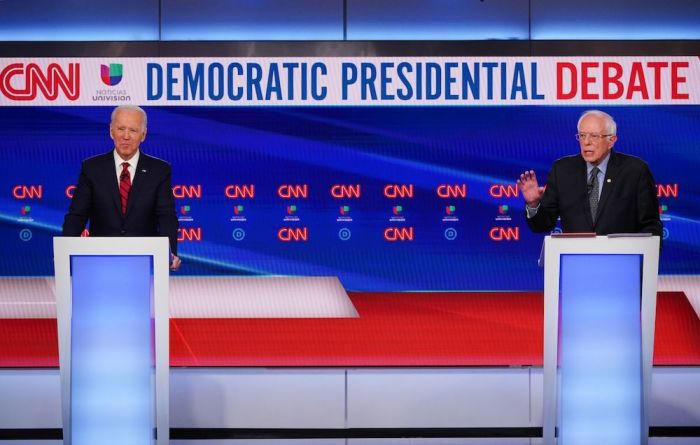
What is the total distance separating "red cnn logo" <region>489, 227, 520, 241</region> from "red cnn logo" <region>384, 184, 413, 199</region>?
0.56m

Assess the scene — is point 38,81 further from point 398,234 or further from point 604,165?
point 604,165

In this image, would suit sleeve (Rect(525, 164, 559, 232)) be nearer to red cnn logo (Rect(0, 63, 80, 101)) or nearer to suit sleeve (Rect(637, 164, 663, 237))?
suit sleeve (Rect(637, 164, 663, 237))

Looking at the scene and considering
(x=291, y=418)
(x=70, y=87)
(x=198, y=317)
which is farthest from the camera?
(x=70, y=87)

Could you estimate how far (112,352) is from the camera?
2.58 meters

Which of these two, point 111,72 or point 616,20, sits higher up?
point 616,20

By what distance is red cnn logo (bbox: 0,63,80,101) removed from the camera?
203 inches

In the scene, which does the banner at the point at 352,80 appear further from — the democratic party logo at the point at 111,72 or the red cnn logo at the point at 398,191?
the red cnn logo at the point at 398,191

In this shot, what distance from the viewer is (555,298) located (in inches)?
100

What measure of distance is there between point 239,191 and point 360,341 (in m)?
1.45

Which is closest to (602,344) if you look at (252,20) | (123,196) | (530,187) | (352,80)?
(530,187)

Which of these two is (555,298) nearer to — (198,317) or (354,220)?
(198,317)

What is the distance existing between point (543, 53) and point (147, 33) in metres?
2.38

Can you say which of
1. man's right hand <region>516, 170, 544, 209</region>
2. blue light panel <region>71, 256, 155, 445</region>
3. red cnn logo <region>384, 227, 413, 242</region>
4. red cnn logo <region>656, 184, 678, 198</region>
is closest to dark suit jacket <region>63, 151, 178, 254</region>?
blue light panel <region>71, 256, 155, 445</region>

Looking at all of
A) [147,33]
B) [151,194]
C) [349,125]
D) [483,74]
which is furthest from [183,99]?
[151,194]
